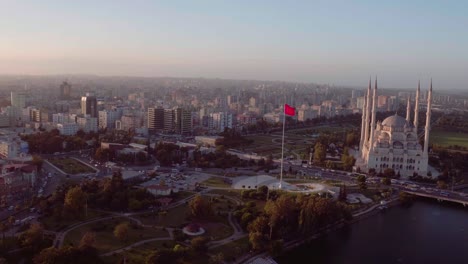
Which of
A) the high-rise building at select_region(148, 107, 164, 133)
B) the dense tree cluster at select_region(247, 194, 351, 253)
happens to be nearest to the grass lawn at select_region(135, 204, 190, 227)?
the dense tree cluster at select_region(247, 194, 351, 253)

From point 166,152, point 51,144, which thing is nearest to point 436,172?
point 166,152

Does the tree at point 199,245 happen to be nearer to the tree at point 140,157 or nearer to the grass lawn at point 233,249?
the grass lawn at point 233,249

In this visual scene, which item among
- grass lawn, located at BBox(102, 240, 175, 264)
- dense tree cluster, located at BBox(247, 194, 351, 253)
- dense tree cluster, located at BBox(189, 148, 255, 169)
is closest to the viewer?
grass lawn, located at BBox(102, 240, 175, 264)

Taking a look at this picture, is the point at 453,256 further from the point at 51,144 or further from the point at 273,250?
the point at 51,144

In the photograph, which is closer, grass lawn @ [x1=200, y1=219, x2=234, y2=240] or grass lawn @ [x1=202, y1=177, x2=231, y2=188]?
grass lawn @ [x1=200, y1=219, x2=234, y2=240]

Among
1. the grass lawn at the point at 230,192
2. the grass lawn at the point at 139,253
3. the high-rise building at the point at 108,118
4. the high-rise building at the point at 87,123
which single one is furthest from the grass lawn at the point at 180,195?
the high-rise building at the point at 108,118

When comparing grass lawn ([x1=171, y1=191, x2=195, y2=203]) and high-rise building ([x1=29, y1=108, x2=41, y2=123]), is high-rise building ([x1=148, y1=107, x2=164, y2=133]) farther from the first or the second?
grass lawn ([x1=171, y1=191, x2=195, y2=203])
